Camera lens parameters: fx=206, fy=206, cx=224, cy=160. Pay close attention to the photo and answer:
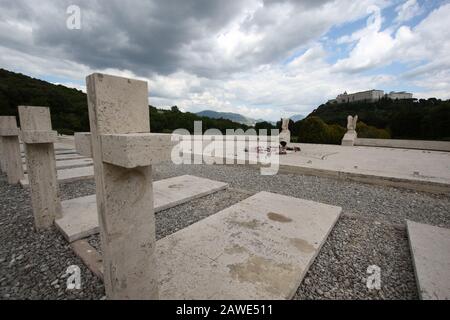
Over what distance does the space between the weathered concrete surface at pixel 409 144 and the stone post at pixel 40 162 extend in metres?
16.3

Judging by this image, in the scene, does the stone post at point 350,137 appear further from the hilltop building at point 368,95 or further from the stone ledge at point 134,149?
the hilltop building at point 368,95

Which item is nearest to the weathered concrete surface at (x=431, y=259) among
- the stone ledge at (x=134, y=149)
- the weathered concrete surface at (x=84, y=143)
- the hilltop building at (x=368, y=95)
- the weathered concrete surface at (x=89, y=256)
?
the stone ledge at (x=134, y=149)

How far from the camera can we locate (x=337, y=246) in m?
2.61

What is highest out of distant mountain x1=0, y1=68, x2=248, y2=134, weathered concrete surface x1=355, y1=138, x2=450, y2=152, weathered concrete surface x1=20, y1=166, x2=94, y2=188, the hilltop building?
the hilltop building

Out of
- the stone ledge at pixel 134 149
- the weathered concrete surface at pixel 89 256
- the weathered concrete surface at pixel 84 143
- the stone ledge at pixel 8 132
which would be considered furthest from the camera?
the stone ledge at pixel 8 132

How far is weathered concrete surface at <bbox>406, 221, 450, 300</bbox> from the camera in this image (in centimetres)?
178

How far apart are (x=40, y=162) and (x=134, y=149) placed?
101 inches

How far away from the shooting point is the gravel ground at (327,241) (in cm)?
188

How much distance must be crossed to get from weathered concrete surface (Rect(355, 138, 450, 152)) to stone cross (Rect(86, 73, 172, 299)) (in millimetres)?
16200

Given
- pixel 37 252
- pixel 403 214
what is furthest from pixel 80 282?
pixel 403 214

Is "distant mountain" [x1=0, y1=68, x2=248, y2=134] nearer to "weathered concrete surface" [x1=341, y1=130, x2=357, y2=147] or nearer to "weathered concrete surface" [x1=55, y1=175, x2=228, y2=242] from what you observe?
"weathered concrete surface" [x1=341, y1=130, x2=357, y2=147]

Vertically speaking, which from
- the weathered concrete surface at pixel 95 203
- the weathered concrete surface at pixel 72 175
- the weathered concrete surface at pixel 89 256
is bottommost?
the weathered concrete surface at pixel 89 256

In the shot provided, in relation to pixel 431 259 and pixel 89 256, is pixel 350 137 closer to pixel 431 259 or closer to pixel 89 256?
pixel 431 259

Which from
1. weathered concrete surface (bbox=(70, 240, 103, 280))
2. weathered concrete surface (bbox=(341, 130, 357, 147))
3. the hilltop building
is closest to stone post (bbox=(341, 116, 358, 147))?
weathered concrete surface (bbox=(341, 130, 357, 147))
